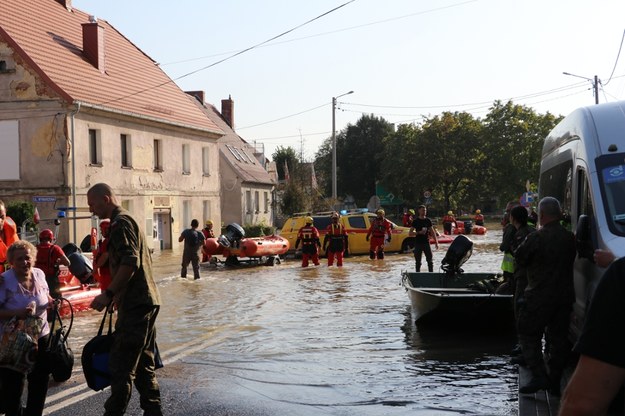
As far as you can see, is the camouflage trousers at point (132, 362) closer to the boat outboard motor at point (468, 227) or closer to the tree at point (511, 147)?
the boat outboard motor at point (468, 227)

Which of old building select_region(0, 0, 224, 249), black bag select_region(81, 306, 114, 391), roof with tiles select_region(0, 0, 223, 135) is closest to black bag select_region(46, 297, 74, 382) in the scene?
black bag select_region(81, 306, 114, 391)

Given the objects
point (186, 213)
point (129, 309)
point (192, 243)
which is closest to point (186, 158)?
point (186, 213)

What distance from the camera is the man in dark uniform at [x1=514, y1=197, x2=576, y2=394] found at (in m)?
7.97

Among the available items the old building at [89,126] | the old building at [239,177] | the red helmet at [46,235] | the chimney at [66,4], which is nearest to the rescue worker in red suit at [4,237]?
the red helmet at [46,235]

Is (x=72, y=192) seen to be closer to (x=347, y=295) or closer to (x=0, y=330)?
(x=347, y=295)

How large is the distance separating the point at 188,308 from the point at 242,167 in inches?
1548

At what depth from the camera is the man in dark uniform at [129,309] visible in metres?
6.54

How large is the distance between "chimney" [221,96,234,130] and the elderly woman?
5619 cm

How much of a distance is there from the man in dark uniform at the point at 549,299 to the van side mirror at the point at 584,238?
0.42 ft

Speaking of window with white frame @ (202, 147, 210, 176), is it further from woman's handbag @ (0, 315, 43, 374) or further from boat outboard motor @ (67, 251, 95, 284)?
woman's handbag @ (0, 315, 43, 374)

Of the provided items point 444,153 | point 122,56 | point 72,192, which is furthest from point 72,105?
point 444,153

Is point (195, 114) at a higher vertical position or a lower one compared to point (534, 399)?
higher

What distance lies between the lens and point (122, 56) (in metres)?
40.8

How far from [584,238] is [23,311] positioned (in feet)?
16.0
